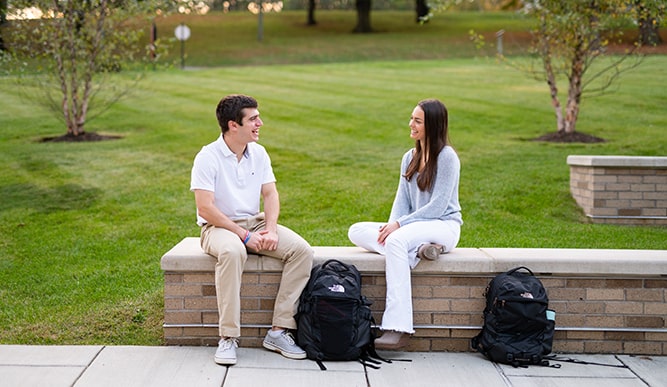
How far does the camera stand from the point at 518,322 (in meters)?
4.85

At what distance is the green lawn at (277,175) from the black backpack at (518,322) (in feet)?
7.29

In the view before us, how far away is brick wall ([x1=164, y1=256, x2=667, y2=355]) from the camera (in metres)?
5.10

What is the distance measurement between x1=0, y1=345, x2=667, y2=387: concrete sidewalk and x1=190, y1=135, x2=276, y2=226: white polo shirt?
93cm

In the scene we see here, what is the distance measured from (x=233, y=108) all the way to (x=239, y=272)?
109 centimetres

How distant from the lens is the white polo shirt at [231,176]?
511 centimetres

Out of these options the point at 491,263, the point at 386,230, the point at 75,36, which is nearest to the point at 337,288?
the point at 386,230

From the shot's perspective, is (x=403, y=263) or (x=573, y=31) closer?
(x=403, y=263)

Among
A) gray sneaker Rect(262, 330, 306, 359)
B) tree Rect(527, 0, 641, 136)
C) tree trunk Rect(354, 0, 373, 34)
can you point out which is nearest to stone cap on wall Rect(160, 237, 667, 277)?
gray sneaker Rect(262, 330, 306, 359)

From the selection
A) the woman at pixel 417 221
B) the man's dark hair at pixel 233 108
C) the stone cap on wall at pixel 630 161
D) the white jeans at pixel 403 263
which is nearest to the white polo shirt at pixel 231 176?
the man's dark hair at pixel 233 108

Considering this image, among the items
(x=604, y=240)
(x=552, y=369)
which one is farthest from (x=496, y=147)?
(x=552, y=369)

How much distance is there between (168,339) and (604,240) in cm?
469

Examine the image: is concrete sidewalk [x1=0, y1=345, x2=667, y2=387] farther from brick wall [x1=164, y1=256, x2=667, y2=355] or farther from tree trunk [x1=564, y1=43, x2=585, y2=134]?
tree trunk [x1=564, y1=43, x2=585, y2=134]

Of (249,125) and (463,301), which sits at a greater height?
(249,125)

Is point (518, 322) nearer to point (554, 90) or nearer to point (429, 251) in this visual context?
point (429, 251)
